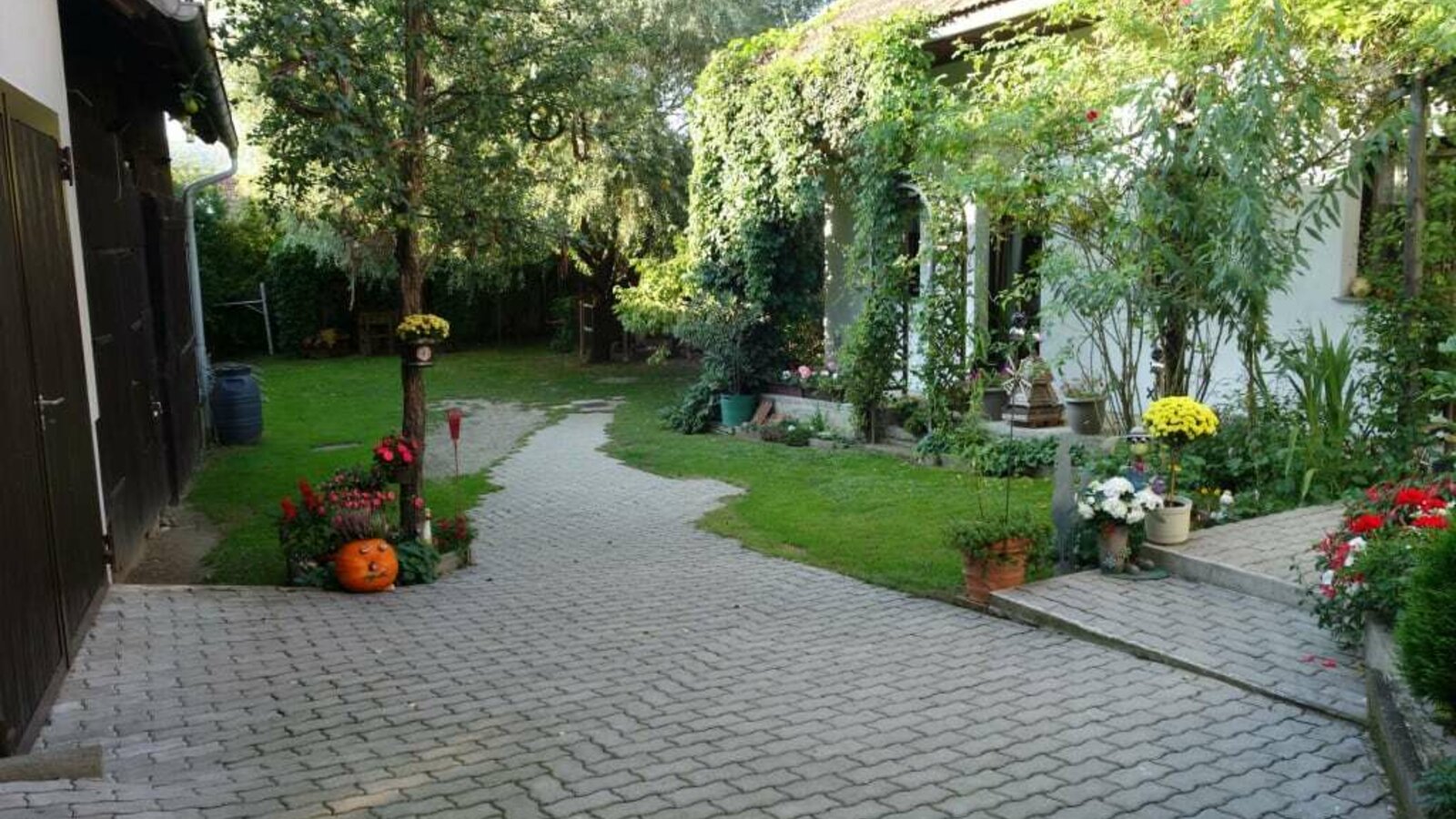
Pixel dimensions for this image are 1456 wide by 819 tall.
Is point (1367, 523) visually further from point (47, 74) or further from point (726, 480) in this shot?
point (47, 74)

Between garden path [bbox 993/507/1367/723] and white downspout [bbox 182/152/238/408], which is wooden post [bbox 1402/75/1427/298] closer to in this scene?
garden path [bbox 993/507/1367/723]

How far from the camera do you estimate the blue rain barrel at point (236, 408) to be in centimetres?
1202

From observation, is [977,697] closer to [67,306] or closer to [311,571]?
[311,571]

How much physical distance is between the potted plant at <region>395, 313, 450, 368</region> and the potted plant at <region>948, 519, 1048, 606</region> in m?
3.56

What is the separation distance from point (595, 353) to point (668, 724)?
17.0 metres

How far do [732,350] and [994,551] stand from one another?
7.57 m

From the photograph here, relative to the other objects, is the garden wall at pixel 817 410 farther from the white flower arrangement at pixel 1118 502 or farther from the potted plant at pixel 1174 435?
the white flower arrangement at pixel 1118 502

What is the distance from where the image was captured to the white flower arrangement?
583cm

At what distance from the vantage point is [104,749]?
3.89m

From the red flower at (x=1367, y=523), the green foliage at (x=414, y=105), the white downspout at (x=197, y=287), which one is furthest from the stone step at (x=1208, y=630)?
the white downspout at (x=197, y=287)

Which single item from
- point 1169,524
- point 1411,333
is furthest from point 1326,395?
point 1169,524

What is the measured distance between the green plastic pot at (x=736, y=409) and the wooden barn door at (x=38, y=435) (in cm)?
827

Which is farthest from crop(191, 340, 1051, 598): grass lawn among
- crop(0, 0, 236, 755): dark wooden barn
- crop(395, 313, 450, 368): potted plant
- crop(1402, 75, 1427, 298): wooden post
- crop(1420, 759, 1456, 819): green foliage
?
crop(1420, 759, 1456, 819): green foliage

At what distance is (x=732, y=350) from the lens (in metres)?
13.1
